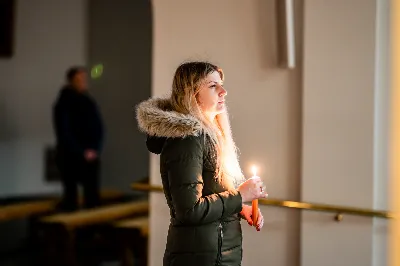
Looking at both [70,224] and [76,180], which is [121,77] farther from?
[70,224]

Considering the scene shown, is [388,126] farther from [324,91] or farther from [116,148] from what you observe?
[116,148]

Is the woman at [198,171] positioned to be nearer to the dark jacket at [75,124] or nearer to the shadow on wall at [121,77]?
the dark jacket at [75,124]

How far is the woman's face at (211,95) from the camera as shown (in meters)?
2.29

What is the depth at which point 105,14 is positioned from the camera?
22.6 ft

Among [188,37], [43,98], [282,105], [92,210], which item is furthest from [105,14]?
[282,105]

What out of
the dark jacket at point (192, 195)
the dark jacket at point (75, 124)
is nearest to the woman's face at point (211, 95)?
the dark jacket at point (192, 195)

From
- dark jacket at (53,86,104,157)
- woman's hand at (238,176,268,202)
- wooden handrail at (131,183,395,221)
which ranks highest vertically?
dark jacket at (53,86,104,157)

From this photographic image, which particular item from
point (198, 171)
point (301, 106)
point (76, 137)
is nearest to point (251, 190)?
point (198, 171)

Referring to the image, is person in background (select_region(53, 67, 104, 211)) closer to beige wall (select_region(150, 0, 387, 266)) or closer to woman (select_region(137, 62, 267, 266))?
beige wall (select_region(150, 0, 387, 266))

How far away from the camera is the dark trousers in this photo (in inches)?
232

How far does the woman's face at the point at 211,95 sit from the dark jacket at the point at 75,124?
3.65 meters

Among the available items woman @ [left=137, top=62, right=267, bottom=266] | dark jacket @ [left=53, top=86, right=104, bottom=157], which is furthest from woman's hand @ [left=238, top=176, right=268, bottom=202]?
dark jacket @ [left=53, top=86, right=104, bottom=157]

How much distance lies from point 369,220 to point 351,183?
19 centimetres

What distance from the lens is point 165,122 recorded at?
7.27 feet
